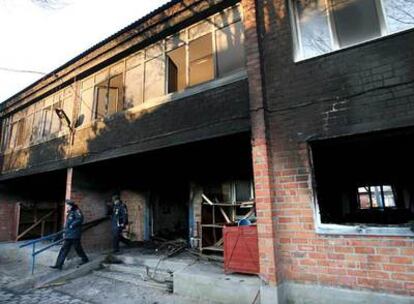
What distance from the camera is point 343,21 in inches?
193

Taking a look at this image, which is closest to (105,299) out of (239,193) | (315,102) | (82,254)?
(82,254)

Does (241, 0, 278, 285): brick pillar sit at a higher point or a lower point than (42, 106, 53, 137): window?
lower

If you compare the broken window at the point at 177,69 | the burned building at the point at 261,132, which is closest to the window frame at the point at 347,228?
the burned building at the point at 261,132

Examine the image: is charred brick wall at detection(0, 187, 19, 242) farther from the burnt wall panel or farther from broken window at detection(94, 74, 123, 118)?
broken window at detection(94, 74, 123, 118)

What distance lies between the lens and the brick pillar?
460cm

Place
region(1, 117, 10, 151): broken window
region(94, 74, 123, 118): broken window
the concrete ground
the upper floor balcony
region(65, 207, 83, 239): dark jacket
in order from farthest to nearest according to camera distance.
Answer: region(1, 117, 10, 151): broken window, region(94, 74, 123, 118): broken window, region(65, 207, 83, 239): dark jacket, the upper floor balcony, the concrete ground

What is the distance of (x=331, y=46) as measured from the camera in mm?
4902

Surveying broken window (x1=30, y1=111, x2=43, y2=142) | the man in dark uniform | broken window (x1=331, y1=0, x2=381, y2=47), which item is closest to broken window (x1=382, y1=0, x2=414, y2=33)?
broken window (x1=331, y1=0, x2=381, y2=47)

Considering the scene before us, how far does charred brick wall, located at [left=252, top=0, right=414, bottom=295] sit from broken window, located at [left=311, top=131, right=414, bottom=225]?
2.35 m

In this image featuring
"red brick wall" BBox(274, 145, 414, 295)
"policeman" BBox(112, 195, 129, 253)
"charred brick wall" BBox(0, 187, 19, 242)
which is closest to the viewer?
"red brick wall" BBox(274, 145, 414, 295)

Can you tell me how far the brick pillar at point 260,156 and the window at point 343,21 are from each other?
79cm

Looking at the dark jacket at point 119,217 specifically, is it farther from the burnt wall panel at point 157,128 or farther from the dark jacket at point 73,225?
the burnt wall panel at point 157,128

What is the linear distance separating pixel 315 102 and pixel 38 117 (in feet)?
34.1

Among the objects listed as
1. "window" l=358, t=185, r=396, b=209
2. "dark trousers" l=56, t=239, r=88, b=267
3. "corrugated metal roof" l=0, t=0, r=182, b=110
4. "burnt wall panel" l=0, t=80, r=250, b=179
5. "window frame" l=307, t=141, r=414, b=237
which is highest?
"corrugated metal roof" l=0, t=0, r=182, b=110
